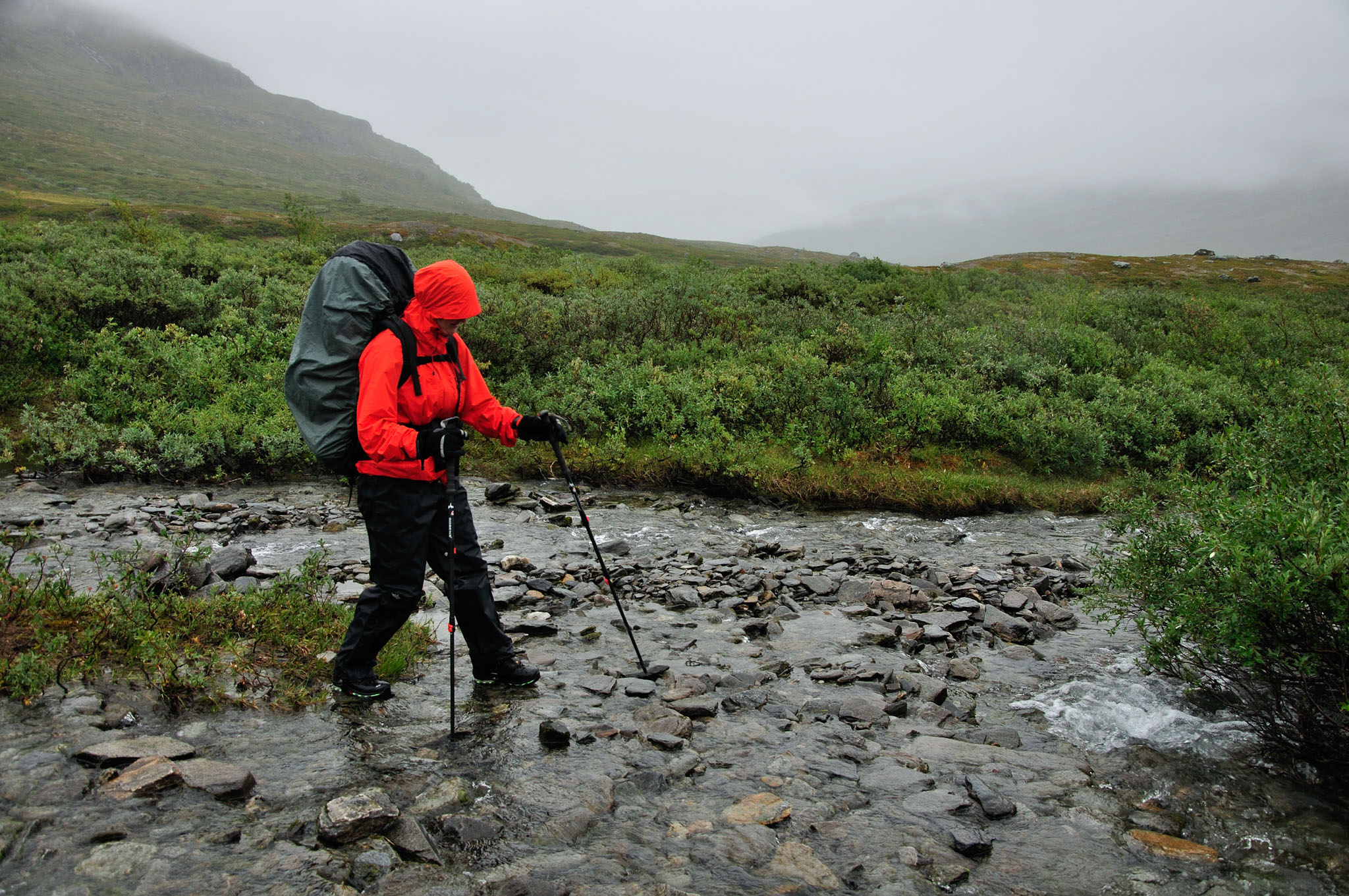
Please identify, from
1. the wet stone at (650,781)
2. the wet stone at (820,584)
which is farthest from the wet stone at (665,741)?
the wet stone at (820,584)

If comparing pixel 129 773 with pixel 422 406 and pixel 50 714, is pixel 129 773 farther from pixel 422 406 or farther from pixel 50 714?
pixel 422 406

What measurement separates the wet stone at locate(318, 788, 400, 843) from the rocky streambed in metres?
0.02

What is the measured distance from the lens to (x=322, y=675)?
6.26m

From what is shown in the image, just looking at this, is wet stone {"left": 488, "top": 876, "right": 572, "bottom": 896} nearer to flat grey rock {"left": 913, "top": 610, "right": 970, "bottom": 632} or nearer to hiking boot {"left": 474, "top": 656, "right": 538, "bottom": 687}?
hiking boot {"left": 474, "top": 656, "right": 538, "bottom": 687}

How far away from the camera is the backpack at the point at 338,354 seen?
5539 mm

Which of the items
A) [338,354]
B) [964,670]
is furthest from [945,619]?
[338,354]

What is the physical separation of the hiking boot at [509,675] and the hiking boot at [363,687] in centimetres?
80

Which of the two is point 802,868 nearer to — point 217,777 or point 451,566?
point 451,566

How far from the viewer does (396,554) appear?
5766mm

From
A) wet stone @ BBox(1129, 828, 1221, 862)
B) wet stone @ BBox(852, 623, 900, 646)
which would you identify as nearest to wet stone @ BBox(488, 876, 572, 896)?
wet stone @ BBox(1129, 828, 1221, 862)

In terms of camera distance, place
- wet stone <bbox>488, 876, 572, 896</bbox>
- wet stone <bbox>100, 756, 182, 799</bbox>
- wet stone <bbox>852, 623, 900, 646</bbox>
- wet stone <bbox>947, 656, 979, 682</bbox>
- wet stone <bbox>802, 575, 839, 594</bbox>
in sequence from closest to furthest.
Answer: wet stone <bbox>488, 876, 572, 896</bbox>
wet stone <bbox>100, 756, 182, 799</bbox>
wet stone <bbox>947, 656, 979, 682</bbox>
wet stone <bbox>852, 623, 900, 646</bbox>
wet stone <bbox>802, 575, 839, 594</bbox>

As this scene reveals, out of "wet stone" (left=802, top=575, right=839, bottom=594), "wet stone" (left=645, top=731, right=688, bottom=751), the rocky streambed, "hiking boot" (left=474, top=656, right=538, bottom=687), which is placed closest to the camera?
the rocky streambed

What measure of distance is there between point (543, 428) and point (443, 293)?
4.90ft

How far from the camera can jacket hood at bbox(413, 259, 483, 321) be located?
5680 millimetres
